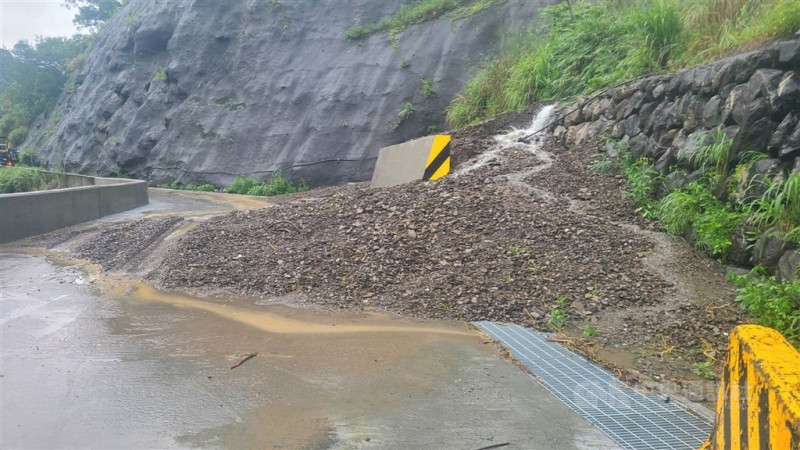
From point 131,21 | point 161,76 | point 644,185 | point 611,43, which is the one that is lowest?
point 644,185

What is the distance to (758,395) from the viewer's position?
218cm

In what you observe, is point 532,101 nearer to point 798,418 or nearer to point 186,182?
point 798,418

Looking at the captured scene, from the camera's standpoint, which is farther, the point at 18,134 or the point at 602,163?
the point at 18,134

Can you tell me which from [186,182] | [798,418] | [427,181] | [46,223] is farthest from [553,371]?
[186,182]

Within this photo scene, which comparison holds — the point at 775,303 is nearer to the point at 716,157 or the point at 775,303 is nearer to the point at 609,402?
the point at 609,402

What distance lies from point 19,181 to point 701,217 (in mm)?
17768

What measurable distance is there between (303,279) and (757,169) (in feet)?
17.9

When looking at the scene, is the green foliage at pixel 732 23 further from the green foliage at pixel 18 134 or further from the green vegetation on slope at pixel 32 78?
the green foliage at pixel 18 134

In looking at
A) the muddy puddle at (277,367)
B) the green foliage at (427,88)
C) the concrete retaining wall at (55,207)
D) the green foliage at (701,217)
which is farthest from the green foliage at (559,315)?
the green foliage at (427,88)

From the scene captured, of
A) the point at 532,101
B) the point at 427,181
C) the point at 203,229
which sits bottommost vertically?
the point at 203,229

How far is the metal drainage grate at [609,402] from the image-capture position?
3.45 meters

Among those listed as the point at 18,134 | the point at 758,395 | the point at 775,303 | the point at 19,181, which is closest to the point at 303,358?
the point at 758,395

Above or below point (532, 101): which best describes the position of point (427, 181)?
below

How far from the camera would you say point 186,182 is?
22.1m
